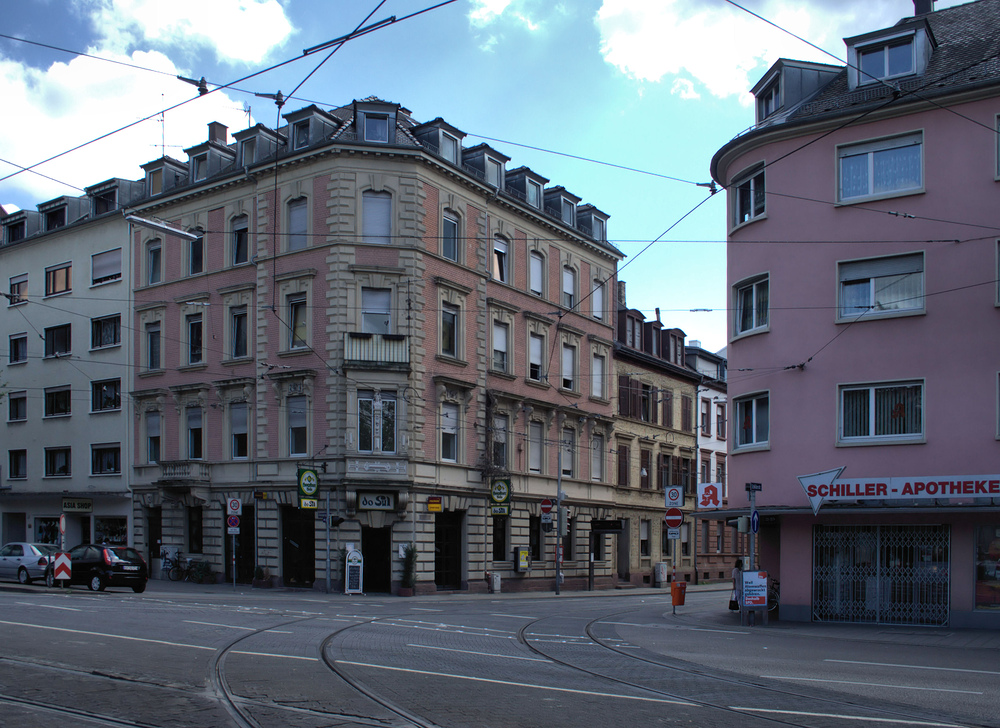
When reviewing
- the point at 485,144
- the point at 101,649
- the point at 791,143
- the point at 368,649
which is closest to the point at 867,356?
the point at 791,143

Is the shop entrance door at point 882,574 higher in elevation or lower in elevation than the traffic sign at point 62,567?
higher

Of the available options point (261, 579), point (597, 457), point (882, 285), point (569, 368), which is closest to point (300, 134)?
point (569, 368)

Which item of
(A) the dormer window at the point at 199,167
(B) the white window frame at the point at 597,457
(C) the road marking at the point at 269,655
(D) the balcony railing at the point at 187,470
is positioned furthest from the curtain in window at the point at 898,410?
(A) the dormer window at the point at 199,167

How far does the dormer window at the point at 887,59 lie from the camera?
24.7 metres

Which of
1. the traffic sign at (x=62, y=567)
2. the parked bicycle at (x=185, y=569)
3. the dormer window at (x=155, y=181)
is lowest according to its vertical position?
the parked bicycle at (x=185, y=569)

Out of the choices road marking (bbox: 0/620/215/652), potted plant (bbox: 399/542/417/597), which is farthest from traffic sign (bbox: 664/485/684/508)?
road marking (bbox: 0/620/215/652)

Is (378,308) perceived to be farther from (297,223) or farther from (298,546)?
(298,546)

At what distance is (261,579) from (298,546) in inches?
66.6

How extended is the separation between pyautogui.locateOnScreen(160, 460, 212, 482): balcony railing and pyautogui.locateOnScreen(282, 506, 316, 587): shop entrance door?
13.4ft

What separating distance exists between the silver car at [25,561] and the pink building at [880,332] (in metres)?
22.8

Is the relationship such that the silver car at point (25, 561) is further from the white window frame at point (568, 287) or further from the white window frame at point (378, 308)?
the white window frame at point (568, 287)

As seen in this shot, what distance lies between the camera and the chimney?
4328 cm

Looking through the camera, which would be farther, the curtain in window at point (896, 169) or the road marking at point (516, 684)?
the curtain in window at point (896, 169)

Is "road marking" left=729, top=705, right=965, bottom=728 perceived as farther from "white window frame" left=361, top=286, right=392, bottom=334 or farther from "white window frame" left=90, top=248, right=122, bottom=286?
"white window frame" left=90, top=248, right=122, bottom=286
